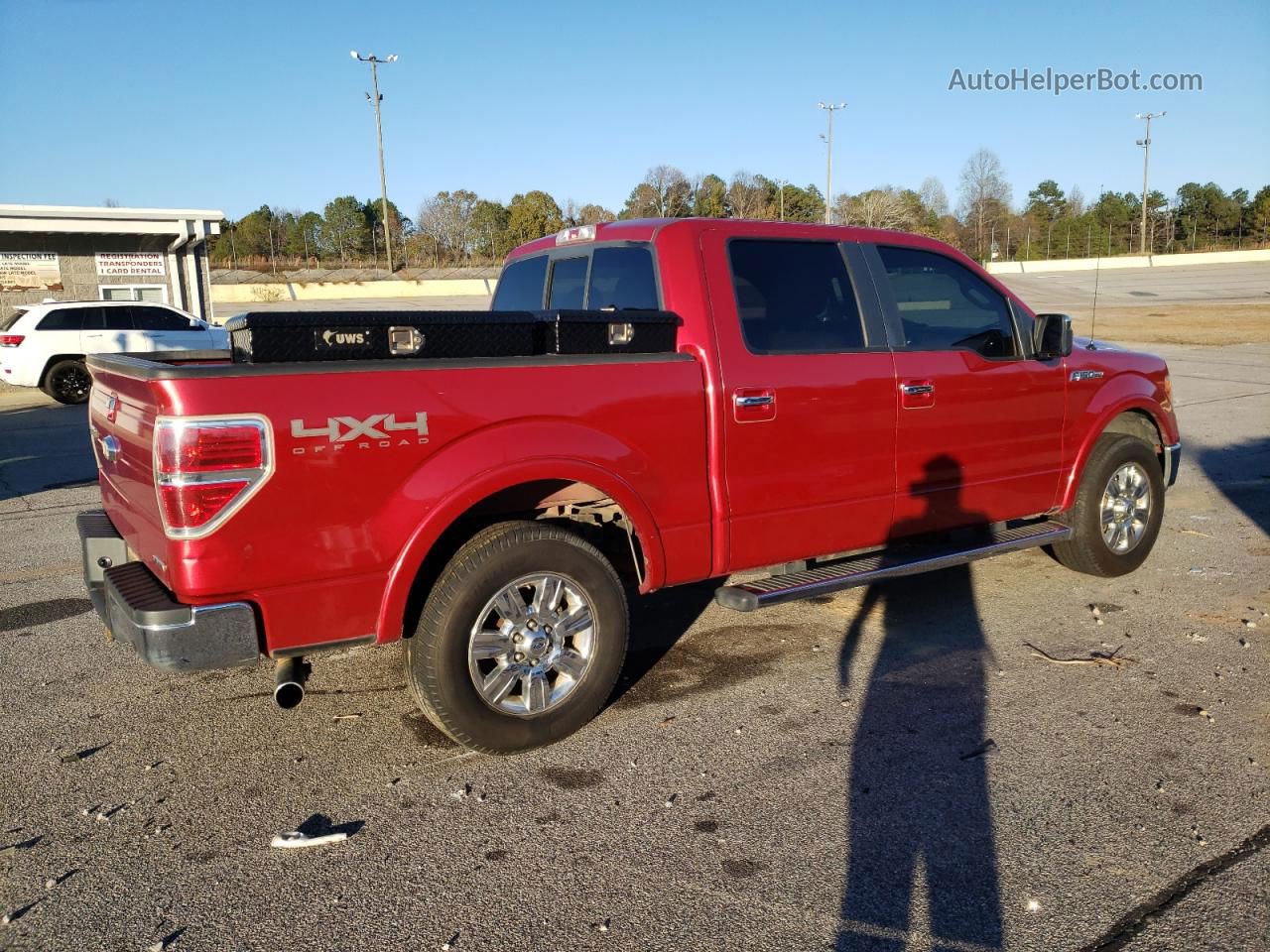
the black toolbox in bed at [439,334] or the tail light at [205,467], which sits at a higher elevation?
the black toolbox in bed at [439,334]

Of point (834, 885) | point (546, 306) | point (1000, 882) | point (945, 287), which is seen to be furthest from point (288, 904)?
point (945, 287)

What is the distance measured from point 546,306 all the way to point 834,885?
3.33m

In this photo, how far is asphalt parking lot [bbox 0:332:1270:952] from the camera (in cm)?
282

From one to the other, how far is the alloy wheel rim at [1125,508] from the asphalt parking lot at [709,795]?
55cm

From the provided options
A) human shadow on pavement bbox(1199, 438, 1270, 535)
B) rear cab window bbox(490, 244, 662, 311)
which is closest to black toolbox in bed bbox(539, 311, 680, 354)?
rear cab window bbox(490, 244, 662, 311)

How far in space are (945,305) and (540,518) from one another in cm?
250

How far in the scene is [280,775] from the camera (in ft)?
12.2

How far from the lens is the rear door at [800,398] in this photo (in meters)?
4.32

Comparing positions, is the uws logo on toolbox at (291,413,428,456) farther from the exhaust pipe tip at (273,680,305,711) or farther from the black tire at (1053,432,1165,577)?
the black tire at (1053,432,1165,577)

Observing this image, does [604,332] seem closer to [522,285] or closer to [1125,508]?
[522,285]

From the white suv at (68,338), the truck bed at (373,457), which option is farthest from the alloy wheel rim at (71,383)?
the truck bed at (373,457)

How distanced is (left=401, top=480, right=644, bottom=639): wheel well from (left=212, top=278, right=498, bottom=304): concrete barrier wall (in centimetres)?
4597

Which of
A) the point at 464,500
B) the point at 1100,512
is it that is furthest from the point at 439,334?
the point at 1100,512

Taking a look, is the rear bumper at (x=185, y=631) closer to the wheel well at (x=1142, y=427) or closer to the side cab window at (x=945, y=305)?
the side cab window at (x=945, y=305)
